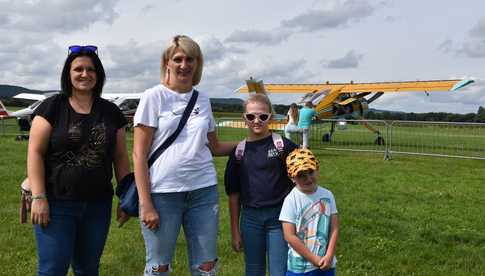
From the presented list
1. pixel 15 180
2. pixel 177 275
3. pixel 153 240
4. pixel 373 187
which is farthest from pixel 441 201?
pixel 15 180

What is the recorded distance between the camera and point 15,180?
26.2 ft

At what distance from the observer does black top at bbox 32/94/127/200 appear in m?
2.42

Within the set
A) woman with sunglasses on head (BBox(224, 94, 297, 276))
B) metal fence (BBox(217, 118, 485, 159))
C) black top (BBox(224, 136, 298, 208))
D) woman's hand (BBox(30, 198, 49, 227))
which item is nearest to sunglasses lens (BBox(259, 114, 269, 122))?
woman with sunglasses on head (BBox(224, 94, 297, 276))

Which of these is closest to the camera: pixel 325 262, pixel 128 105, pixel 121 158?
pixel 325 262

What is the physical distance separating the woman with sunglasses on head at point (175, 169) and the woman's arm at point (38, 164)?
19.0 inches

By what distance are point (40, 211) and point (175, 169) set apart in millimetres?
737

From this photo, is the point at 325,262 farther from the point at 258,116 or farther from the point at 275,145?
the point at 258,116

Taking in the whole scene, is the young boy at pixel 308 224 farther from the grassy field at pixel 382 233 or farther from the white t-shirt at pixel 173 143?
the grassy field at pixel 382 233

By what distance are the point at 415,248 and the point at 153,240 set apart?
120 inches

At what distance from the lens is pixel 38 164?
7.90 feet

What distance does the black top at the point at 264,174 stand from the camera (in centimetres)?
269

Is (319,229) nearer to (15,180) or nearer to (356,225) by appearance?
(356,225)

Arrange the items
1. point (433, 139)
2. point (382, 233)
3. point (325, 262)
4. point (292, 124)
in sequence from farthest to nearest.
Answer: point (433, 139) → point (292, 124) → point (382, 233) → point (325, 262)

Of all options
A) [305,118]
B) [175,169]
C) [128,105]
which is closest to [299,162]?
[175,169]
